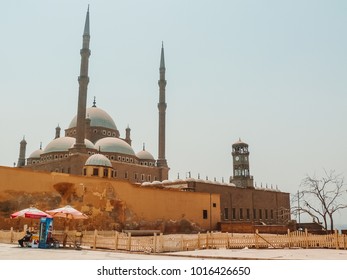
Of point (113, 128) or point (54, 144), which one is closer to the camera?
point (54, 144)

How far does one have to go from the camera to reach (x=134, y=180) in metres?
43.4

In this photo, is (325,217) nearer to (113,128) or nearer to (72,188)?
(72,188)

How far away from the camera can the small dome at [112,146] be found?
4325cm

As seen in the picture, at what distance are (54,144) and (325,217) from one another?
29169 millimetres

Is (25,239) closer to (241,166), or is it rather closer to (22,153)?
(241,166)

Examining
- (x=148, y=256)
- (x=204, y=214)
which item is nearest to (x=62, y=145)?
(x=204, y=214)

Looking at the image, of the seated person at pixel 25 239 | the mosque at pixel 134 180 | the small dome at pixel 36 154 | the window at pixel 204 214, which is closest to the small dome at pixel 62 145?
the mosque at pixel 134 180

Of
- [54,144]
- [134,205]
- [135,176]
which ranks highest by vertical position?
[54,144]

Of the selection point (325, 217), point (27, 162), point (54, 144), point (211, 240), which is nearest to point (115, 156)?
point (54, 144)

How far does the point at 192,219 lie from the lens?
1232 inches

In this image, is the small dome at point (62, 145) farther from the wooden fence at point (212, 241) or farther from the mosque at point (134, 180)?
the wooden fence at point (212, 241)

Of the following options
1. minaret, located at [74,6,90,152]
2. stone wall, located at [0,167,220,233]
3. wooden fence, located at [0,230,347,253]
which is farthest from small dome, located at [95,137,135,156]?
wooden fence, located at [0,230,347,253]
